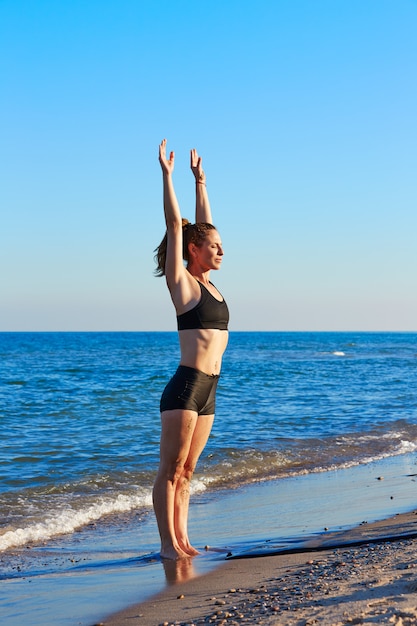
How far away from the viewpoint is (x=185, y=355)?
4918mm

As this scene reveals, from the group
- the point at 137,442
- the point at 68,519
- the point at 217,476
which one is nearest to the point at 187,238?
the point at 68,519

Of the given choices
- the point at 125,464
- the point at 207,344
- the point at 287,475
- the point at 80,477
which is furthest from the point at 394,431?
the point at 207,344

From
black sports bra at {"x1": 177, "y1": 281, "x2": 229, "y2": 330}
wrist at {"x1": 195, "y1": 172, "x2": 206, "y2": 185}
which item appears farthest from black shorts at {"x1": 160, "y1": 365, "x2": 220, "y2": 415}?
wrist at {"x1": 195, "y1": 172, "x2": 206, "y2": 185}

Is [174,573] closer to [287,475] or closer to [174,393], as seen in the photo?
[174,393]

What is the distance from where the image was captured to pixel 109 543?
607 centimetres

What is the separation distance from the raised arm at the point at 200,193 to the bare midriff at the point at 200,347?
3.11 ft

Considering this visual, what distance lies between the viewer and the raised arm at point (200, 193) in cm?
546

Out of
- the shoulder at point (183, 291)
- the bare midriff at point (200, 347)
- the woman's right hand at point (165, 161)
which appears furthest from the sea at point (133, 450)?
the woman's right hand at point (165, 161)

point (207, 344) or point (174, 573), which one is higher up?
point (207, 344)

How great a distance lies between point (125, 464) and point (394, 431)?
5.54 metres

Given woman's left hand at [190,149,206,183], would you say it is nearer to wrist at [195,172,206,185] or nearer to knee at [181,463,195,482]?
wrist at [195,172,206,185]

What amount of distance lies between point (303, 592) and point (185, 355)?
1790 mm

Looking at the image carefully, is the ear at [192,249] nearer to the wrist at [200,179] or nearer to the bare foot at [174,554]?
the wrist at [200,179]

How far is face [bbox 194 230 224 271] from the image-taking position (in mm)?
5059
